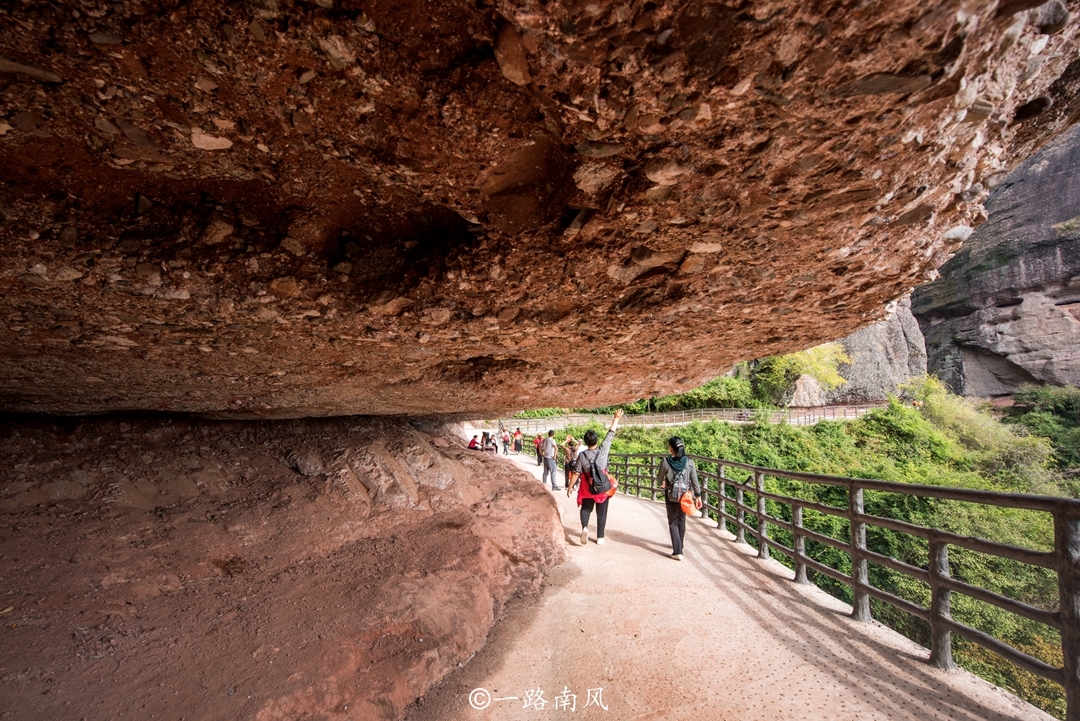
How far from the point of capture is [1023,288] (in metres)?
27.3

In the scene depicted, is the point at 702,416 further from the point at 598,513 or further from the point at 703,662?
the point at 703,662

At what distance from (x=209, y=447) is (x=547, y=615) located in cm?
318

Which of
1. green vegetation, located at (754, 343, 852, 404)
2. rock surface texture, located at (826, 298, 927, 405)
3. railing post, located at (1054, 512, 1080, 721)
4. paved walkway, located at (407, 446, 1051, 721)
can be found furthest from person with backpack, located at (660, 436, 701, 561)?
rock surface texture, located at (826, 298, 927, 405)

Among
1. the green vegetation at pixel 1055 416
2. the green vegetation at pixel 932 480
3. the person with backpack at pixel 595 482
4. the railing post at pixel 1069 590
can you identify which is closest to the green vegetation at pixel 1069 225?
the green vegetation at pixel 1055 416

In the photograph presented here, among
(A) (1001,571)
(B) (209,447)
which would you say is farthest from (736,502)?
(A) (1001,571)

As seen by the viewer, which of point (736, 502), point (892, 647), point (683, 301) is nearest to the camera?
point (683, 301)

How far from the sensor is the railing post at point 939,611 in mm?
2543

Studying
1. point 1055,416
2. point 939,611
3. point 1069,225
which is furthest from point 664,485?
point 1069,225

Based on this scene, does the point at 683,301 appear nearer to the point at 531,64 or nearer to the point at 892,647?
the point at 531,64

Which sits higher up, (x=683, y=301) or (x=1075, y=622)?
(x=683, y=301)

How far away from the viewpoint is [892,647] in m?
2.86

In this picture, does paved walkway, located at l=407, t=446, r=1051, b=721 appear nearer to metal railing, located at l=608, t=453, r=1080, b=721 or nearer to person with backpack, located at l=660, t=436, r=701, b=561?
metal railing, located at l=608, t=453, r=1080, b=721

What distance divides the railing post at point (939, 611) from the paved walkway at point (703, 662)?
76 mm

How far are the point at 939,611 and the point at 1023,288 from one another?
3698 cm
